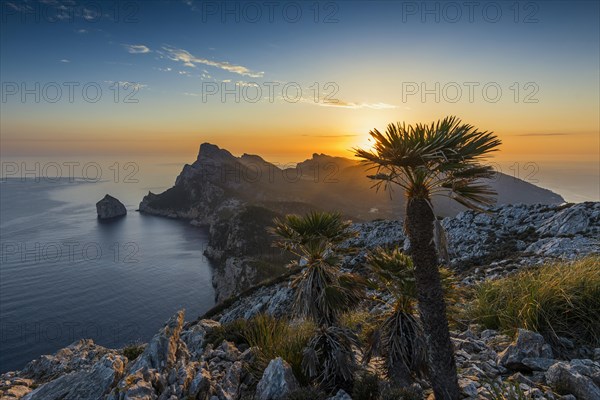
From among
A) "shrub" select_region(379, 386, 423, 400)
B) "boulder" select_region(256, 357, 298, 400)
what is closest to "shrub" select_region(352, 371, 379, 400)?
"shrub" select_region(379, 386, 423, 400)

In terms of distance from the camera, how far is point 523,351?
8.12m

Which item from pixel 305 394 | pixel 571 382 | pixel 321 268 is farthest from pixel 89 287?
pixel 571 382

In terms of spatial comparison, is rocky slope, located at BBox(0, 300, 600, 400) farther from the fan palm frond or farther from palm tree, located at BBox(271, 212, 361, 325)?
the fan palm frond

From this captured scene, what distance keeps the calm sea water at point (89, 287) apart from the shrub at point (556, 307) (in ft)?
240

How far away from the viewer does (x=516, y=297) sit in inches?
420

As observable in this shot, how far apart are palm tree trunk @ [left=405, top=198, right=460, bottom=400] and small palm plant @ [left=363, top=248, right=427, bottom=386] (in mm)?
1293

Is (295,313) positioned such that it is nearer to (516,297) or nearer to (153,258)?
(516,297)

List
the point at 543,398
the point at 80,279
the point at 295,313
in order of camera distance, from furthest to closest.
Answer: the point at 80,279 < the point at 295,313 < the point at 543,398

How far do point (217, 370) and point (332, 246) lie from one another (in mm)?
5650

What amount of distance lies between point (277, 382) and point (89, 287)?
109 metres

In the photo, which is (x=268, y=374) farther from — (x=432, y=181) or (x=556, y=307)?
(x=556, y=307)

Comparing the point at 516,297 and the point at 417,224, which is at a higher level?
the point at 417,224

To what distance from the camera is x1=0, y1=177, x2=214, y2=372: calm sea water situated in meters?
68.2

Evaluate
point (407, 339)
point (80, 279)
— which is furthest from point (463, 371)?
point (80, 279)
